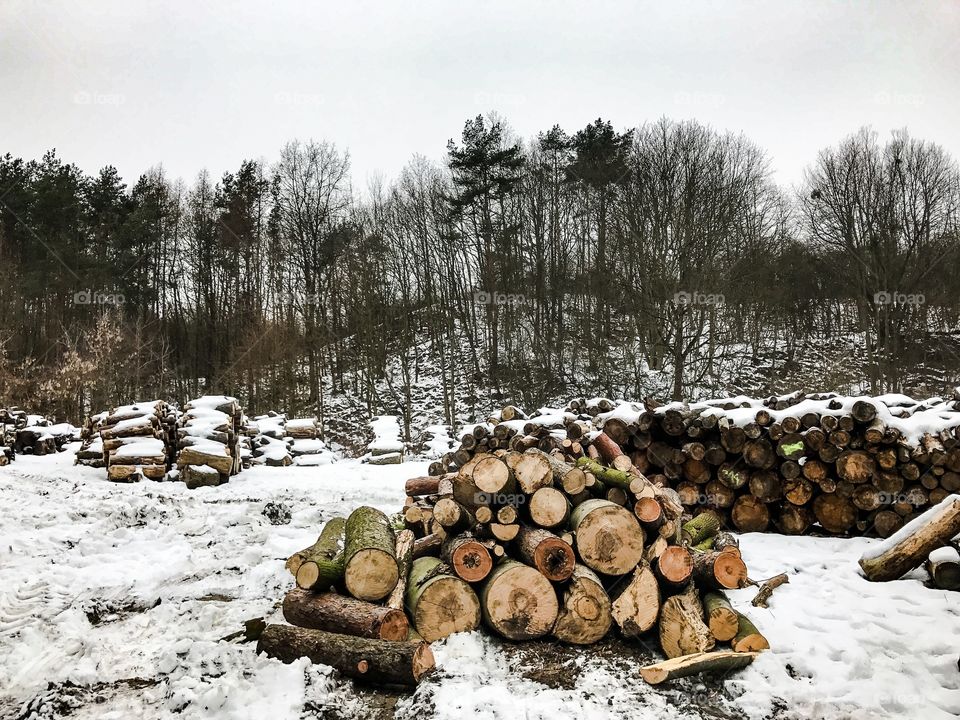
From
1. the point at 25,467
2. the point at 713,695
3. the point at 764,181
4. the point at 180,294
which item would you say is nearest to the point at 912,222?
the point at 764,181

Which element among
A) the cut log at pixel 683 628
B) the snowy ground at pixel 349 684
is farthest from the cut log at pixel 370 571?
the cut log at pixel 683 628

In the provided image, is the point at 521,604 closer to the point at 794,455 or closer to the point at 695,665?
the point at 695,665

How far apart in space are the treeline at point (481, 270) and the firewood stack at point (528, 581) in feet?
55.5

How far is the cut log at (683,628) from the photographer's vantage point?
376 centimetres

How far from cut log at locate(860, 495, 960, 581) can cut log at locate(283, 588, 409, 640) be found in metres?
4.33

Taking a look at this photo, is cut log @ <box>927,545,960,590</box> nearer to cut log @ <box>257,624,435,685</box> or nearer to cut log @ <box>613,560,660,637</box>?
cut log @ <box>613,560,660,637</box>

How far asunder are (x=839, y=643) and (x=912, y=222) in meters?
25.2

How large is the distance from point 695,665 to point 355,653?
2.22 m

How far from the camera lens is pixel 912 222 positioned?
73.1ft

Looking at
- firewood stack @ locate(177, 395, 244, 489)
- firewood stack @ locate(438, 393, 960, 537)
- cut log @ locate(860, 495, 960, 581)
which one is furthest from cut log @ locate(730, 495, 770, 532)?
firewood stack @ locate(177, 395, 244, 489)

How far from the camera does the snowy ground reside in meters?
3.21

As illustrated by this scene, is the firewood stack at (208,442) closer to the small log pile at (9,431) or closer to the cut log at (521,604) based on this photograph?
the small log pile at (9,431)

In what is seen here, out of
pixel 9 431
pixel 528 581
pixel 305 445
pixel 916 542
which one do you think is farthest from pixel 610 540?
pixel 9 431

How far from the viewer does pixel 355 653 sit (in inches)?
138
